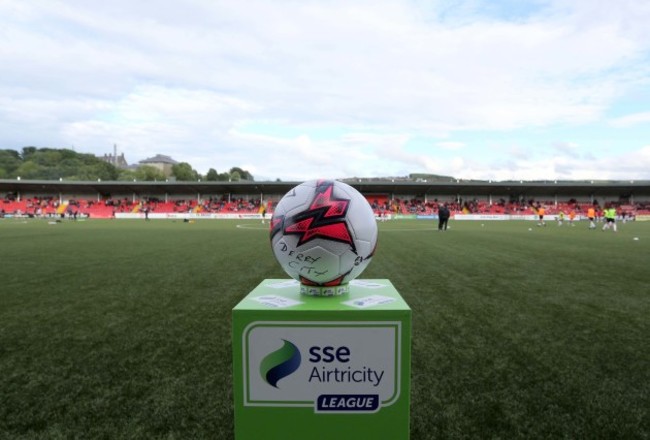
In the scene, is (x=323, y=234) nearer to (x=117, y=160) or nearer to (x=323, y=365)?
(x=323, y=365)

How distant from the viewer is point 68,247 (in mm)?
14812

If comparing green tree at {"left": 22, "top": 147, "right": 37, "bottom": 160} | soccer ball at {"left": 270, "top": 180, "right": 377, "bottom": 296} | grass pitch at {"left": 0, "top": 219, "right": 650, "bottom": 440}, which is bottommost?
grass pitch at {"left": 0, "top": 219, "right": 650, "bottom": 440}

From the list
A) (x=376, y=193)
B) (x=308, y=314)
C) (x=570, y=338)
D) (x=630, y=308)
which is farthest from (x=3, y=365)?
(x=376, y=193)

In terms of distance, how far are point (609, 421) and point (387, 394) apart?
1.99m

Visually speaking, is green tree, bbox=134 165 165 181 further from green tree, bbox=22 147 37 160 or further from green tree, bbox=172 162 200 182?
green tree, bbox=22 147 37 160

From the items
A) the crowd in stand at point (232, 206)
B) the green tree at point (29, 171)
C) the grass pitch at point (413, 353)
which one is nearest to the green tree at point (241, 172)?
the green tree at point (29, 171)

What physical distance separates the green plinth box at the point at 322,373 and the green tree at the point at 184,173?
363ft

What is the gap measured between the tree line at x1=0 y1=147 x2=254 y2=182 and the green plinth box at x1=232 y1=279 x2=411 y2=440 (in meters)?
108

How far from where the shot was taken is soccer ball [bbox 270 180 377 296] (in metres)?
2.57

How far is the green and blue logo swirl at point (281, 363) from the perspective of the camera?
2.35 metres

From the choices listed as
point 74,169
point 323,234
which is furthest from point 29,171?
point 323,234

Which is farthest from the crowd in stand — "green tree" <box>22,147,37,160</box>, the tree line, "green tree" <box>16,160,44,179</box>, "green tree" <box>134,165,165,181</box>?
"green tree" <box>22,147,37,160</box>

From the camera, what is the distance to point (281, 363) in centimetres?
236

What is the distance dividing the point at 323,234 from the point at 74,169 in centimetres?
12474
